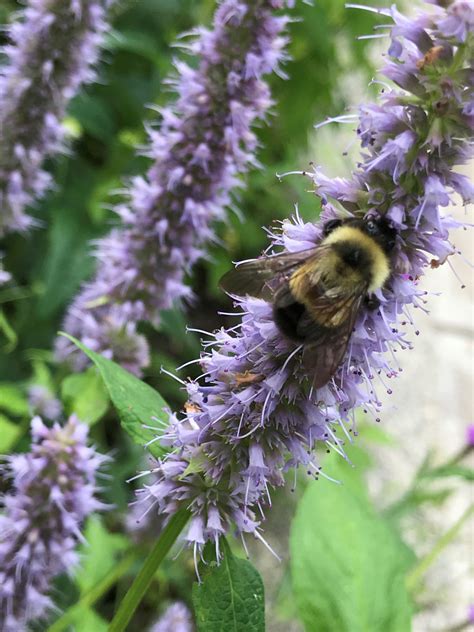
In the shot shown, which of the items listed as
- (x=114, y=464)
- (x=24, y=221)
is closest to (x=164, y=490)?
(x=24, y=221)

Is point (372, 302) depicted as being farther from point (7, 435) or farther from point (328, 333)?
point (7, 435)

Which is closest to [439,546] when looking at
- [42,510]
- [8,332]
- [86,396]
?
[86,396]

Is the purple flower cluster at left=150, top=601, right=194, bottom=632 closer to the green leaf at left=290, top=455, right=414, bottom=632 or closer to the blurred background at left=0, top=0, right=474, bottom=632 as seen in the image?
the blurred background at left=0, top=0, right=474, bottom=632

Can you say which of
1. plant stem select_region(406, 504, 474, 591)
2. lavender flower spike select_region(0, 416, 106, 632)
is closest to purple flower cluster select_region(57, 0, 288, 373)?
lavender flower spike select_region(0, 416, 106, 632)

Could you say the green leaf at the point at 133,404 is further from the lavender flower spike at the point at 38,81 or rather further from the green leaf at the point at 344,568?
the lavender flower spike at the point at 38,81

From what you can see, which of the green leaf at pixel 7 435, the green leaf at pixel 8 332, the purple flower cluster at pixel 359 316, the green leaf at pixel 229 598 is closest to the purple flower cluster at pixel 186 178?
the green leaf at pixel 8 332
